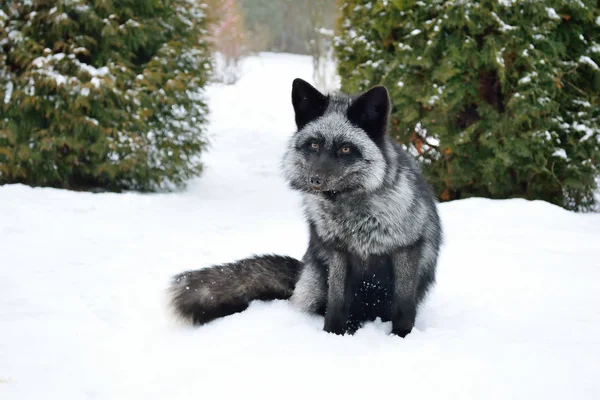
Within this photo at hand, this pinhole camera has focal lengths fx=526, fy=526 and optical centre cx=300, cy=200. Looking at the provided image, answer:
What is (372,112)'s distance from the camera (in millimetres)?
3309

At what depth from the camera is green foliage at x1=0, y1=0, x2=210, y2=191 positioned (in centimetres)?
764

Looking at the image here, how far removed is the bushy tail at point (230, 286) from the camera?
3.54m

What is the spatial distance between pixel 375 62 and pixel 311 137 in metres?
5.24

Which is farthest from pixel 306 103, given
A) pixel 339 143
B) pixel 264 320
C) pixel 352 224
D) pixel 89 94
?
pixel 89 94

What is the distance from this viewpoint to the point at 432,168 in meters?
7.96

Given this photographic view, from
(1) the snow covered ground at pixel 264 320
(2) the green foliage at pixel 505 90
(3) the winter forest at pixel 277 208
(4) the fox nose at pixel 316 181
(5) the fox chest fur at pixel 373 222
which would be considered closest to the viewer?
(1) the snow covered ground at pixel 264 320

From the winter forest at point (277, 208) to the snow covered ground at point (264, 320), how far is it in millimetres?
18

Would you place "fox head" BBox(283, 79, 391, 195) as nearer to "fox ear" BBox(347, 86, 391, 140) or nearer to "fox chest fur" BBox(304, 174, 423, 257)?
"fox ear" BBox(347, 86, 391, 140)

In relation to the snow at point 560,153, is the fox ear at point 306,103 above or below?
above

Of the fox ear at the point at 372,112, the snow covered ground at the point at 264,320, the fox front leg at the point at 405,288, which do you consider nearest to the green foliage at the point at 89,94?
the snow covered ground at the point at 264,320

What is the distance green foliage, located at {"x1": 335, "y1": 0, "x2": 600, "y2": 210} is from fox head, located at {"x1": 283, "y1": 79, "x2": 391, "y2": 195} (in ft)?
14.0

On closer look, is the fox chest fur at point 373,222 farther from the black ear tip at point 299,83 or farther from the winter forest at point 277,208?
the black ear tip at point 299,83

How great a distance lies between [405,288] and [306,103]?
53.1 inches

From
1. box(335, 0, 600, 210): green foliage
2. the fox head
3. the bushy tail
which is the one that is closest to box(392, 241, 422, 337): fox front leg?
the fox head
